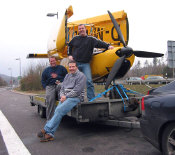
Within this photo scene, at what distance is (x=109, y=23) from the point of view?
7492 mm

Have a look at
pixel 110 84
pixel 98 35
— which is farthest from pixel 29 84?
pixel 110 84

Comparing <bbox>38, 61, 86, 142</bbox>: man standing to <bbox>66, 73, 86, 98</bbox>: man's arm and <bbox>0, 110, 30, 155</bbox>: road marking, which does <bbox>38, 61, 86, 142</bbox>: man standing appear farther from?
<bbox>0, 110, 30, 155</bbox>: road marking

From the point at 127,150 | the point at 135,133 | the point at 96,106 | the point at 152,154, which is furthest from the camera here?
the point at 135,133

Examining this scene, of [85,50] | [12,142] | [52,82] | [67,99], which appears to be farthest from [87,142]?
[85,50]

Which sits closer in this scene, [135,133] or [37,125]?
[135,133]

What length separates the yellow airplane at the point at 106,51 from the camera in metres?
4.99

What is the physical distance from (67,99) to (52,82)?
1301mm

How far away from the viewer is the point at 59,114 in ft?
13.9


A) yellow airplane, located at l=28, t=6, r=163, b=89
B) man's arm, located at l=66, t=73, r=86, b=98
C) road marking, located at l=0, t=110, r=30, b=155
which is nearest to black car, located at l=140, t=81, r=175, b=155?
man's arm, located at l=66, t=73, r=86, b=98

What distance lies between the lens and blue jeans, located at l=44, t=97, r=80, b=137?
418cm

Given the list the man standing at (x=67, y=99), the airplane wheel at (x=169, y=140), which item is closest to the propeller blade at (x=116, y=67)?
the man standing at (x=67, y=99)

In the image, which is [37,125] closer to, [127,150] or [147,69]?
[127,150]

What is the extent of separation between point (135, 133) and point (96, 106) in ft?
3.86

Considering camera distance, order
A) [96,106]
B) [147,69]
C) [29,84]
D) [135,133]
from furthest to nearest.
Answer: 1. [147,69]
2. [29,84]
3. [135,133]
4. [96,106]
